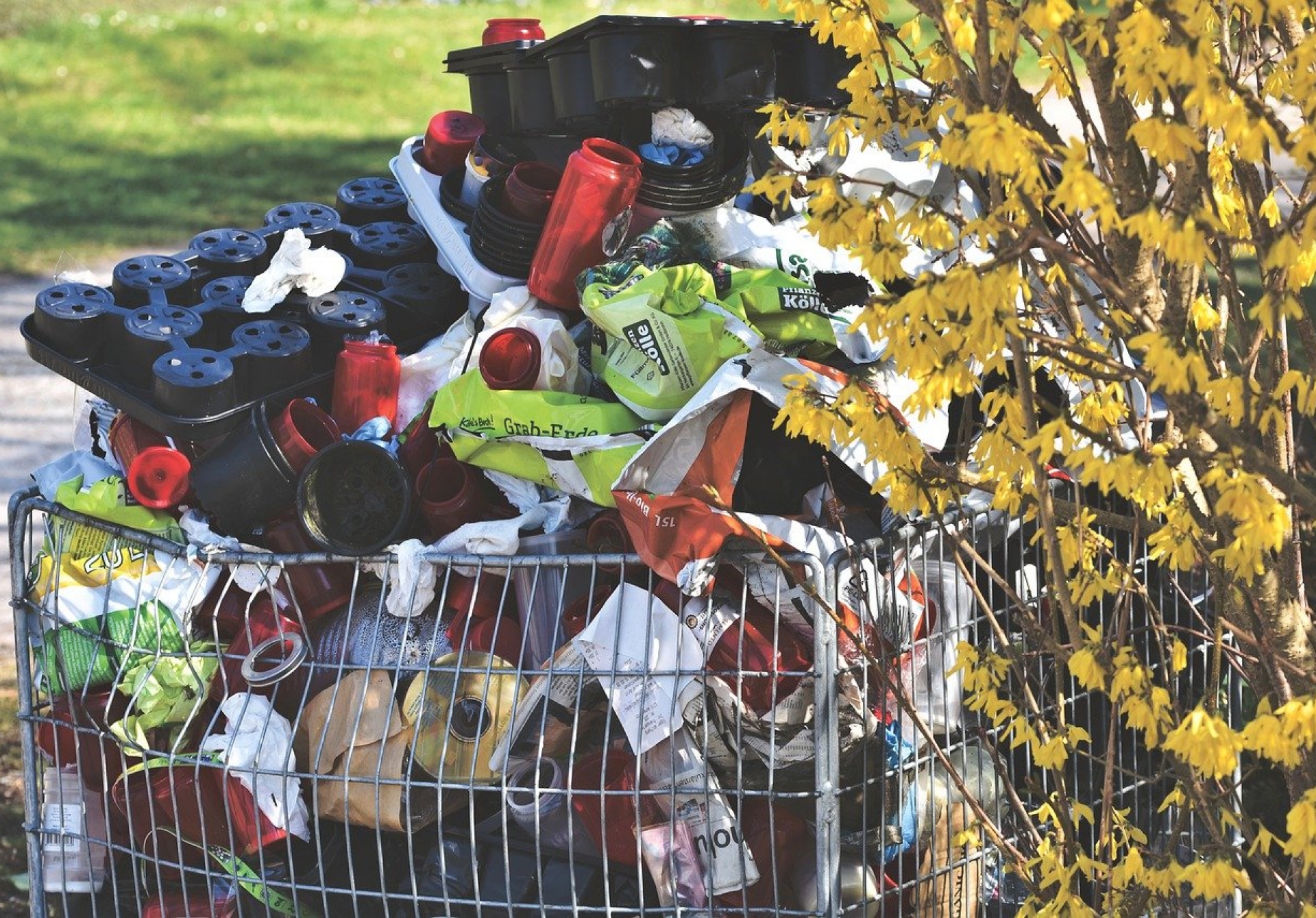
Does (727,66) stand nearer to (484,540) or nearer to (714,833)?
(484,540)

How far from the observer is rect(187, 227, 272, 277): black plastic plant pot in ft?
10.9

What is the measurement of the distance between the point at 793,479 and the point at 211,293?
4.31ft

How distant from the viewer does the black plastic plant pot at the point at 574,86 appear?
2967 millimetres

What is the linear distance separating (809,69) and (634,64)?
1.19 feet

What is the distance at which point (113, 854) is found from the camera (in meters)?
2.79

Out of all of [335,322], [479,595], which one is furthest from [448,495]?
[335,322]

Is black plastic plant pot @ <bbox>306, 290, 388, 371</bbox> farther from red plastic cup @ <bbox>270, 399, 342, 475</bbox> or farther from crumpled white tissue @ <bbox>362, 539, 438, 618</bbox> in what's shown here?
crumpled white tissue @ <bbox>362, 539, 438, 618</bbox>

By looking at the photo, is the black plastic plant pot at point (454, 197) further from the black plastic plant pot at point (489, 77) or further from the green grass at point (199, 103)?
the green grass at point (199, 103)

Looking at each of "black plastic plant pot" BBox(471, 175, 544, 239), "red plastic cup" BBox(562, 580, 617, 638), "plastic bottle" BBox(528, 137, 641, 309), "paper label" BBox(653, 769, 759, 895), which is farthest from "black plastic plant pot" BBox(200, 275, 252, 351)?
"paper label" BBox(653, 769, 759, 895)

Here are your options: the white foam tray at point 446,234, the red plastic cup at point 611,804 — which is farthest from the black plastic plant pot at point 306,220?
the red plastic cup at point 611,804

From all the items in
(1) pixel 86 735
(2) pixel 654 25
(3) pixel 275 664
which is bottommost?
(1) pixel 86 735

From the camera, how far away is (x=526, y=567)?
8.57ft

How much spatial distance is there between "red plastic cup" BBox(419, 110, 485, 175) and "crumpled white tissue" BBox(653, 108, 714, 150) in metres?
0.65

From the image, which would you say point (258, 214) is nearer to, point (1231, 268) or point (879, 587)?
point (879, 587)
